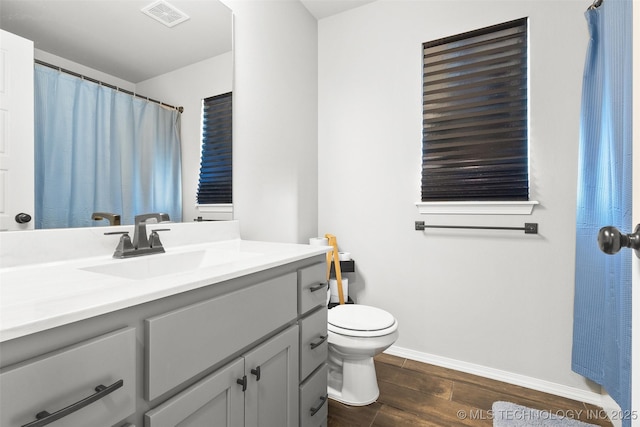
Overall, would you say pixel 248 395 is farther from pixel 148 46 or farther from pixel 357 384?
pixel 148 46

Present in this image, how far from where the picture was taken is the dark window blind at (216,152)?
5.46ft

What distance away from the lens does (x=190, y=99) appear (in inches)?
61.7

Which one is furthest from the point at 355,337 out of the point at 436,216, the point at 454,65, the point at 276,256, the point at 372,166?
the point at 454,65

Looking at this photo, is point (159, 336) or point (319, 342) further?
point (319, 342)

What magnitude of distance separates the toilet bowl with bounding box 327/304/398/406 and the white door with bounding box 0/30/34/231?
4.39ft

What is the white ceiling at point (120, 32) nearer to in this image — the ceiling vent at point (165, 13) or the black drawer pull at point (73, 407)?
the ceiling vent at point (165, 13)

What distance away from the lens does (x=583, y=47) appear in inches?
65.9

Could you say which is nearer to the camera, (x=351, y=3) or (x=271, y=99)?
(x=271, y=99)

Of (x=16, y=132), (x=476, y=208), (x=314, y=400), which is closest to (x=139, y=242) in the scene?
(x=16, y=132)

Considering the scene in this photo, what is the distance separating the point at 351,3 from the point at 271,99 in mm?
975

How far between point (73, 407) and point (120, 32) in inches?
53.0

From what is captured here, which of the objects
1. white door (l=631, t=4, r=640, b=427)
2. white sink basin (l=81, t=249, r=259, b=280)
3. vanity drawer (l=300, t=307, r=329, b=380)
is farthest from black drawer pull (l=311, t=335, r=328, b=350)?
white door (l=631, t=4, r=640, b=427)

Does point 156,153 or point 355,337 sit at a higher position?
point 156,153

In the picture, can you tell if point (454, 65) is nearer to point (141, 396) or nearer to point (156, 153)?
point (156, 153)
